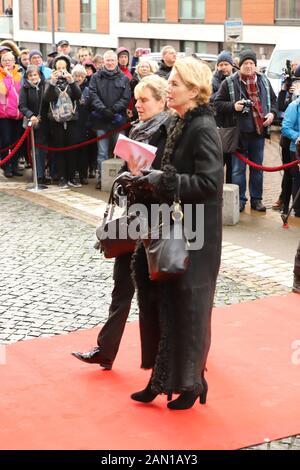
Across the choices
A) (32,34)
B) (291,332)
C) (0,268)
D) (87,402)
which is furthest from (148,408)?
(32,34)

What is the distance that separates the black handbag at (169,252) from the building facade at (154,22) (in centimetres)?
2494

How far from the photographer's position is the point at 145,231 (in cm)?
573

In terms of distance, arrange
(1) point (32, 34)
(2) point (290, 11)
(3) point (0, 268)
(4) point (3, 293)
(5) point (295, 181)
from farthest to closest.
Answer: (1) point (32, 34) → (2) point (290, 11) → (5) point (295, 181) → (3) point (0, 268) → (4) point (3, 293)

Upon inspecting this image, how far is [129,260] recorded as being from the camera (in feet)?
20.9

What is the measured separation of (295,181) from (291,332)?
4.66 m

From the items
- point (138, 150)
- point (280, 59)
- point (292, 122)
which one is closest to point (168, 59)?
point (292, 122)

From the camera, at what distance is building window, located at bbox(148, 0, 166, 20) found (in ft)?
132

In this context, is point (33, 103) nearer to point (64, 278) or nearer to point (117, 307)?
point (64, 278)

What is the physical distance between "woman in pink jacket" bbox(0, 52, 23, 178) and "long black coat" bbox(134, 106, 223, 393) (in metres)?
9.57

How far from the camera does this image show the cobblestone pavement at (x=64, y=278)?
7.88 meters

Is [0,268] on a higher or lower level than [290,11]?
lower

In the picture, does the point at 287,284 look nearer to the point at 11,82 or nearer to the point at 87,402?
the point at 87,402

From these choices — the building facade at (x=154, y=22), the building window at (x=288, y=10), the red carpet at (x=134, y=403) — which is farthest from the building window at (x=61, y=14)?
the red carpet at (x=134, y=403)

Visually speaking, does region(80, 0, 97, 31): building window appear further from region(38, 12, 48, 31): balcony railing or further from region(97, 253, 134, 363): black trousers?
region(97, 253, 134, 363): black trousers
